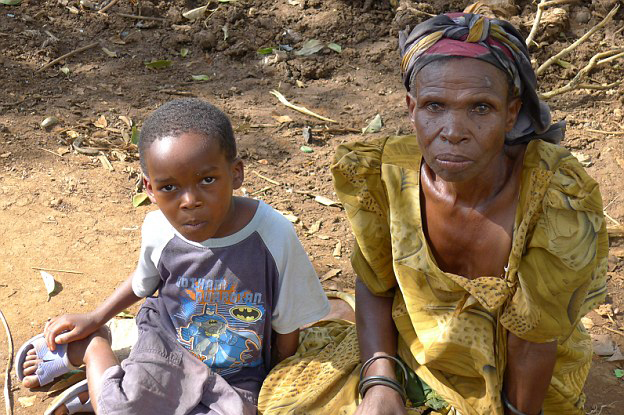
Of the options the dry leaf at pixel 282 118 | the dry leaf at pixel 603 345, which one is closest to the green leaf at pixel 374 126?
the dry leaf at pixel 282 118

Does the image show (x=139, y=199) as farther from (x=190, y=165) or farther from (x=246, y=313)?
(x=190, y=165)

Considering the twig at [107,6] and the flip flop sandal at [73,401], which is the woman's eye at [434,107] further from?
the twig at [107,6]

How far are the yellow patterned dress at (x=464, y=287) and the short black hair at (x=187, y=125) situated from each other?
34 cm

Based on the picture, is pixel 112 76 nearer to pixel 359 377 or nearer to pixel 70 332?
pixel 70 332

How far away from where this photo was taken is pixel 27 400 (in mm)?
2787

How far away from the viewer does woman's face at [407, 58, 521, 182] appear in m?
1.95

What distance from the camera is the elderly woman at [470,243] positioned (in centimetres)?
196

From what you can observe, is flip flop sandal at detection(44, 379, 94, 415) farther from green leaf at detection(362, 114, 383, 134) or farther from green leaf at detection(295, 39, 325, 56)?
green leaf at detection(295, 39, 325, 56)

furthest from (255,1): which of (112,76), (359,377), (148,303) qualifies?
(359,377)

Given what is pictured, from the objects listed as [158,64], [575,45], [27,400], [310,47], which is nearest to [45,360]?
[27,400]

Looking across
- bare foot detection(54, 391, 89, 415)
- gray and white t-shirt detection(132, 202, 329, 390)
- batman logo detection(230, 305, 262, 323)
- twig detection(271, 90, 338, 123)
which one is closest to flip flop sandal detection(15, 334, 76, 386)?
bare foot detection(54, 391, 89, 415)

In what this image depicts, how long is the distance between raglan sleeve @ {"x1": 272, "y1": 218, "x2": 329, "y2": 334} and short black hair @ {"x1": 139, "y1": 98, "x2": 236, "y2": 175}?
0.31 meters

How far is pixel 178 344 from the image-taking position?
2.50 metres

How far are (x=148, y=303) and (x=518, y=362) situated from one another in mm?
1236
